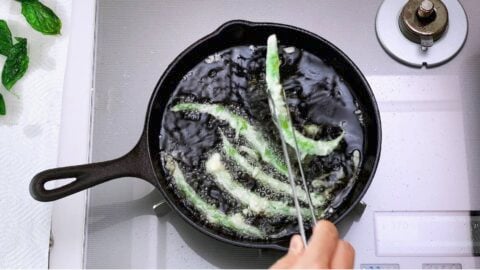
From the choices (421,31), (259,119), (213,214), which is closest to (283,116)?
(259,119)

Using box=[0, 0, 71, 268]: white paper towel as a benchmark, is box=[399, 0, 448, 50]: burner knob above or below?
above

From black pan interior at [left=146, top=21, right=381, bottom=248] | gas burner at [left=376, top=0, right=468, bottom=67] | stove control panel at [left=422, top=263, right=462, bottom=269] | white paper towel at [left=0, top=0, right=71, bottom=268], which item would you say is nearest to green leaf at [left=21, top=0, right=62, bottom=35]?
white paper towel at [left=0, top=0, right=71, bottom=268]

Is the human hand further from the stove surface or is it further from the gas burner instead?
the gas burner

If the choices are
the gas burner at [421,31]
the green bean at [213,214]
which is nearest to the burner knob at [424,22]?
the gas burner at [421,31]

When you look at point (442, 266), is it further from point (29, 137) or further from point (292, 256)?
point (29, 137)

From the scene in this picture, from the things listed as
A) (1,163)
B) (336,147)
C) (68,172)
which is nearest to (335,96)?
(336,147)

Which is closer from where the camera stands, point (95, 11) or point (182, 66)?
point (182, 66)

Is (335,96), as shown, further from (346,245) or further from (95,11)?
(95,11)
